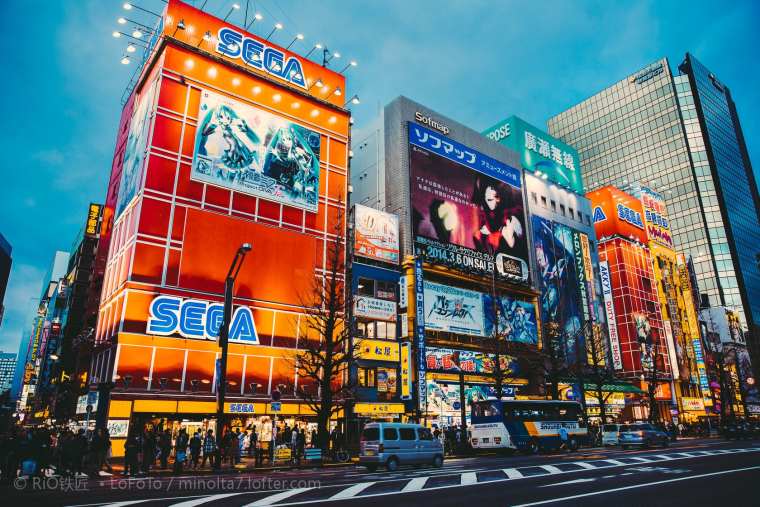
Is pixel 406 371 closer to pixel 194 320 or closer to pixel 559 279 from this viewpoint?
pixel 194 320

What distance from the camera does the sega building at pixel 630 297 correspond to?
63531 mm

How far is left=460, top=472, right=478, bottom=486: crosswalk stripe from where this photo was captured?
46.9ft

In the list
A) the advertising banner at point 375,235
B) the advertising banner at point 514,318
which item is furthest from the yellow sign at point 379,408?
the advertising banner at point 514,318

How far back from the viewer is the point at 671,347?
69.8m

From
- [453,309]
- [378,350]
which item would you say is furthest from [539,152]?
[378,350]

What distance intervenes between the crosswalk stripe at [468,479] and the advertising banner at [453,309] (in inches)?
1088

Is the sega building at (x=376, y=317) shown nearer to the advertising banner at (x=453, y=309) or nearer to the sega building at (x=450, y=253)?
the sega building at (x=450, y=253)

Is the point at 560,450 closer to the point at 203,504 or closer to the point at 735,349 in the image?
the point at 203,504

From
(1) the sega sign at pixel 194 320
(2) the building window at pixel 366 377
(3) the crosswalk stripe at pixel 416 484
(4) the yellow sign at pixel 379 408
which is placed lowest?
(3) the crosswalk stripe at pixel 416 484

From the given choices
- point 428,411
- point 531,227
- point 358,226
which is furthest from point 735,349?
point 358,226

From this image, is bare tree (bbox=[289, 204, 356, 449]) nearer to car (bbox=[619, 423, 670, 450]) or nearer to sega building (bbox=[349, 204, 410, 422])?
sega building (bbox=[349, 204, 410, 422])

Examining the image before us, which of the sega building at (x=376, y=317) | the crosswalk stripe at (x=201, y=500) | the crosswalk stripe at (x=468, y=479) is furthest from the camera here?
the sega building at (x=376, y=317)

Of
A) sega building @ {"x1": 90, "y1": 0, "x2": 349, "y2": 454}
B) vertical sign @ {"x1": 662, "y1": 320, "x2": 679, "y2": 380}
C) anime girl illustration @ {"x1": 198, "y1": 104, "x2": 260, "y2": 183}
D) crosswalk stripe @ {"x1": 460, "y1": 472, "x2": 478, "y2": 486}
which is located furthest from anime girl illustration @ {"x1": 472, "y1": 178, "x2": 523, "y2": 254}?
crosswalk stripe @ {"x1": 460, "y1": 472, "x2": 478, "y2": 486}

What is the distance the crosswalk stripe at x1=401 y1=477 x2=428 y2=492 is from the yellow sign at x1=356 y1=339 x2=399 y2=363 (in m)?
23.4
